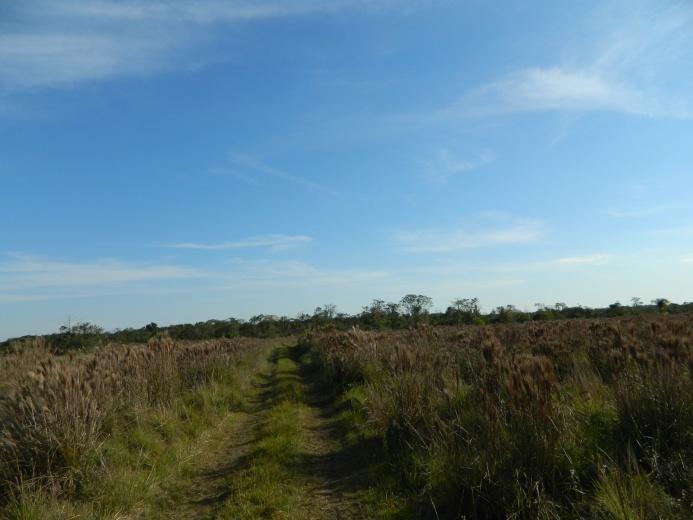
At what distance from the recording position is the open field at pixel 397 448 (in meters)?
4.25

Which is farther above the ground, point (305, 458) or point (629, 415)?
point (629, 415)

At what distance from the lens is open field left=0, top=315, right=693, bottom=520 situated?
4.25 meters

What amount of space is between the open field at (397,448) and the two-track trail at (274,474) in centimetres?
4

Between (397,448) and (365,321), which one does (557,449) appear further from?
(365,321)

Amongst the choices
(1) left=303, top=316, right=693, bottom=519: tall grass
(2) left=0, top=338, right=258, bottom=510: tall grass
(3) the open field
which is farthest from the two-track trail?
(2) left=0, top=338, right=258, bottom=510: tall grass

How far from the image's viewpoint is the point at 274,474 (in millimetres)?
6637

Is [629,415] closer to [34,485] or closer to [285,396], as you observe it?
[34,485]

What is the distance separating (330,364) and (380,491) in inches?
456

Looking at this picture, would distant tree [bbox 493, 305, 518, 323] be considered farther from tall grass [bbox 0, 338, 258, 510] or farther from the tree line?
tall grass [bbox 0, 338, 258, 510]

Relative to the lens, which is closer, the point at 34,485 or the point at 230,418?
the point at 34,485

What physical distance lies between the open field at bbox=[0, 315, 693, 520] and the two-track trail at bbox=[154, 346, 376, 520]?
35 millimetres

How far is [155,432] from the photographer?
8.38 m

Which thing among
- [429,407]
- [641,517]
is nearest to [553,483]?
[641,517]

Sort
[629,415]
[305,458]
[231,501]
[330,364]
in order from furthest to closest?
1. [330,364]
2. [305,458]
3. [231,501]
4. [629,415]
